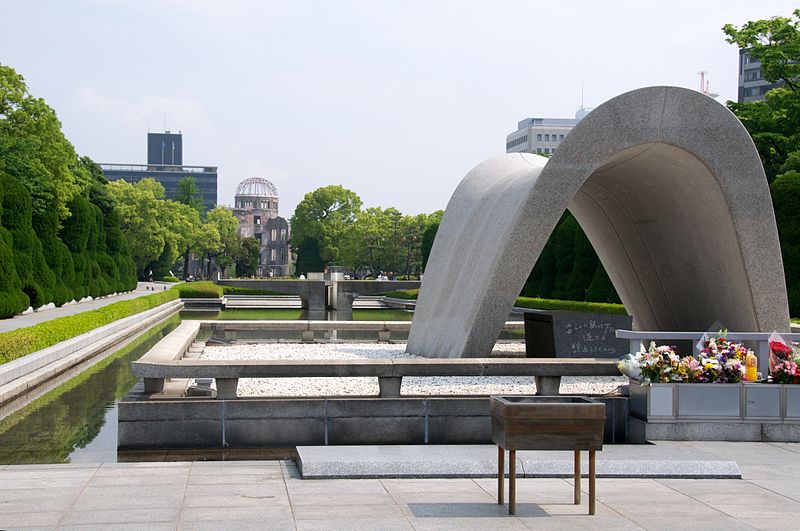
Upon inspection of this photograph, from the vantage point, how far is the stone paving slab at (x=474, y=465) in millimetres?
7797

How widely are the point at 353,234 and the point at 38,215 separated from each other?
56086 millimetres

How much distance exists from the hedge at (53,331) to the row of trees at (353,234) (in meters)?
55.5

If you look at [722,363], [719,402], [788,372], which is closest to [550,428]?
[719,402]

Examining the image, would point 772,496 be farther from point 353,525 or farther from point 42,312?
point 42,312

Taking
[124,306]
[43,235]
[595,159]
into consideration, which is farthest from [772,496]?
[43,235]

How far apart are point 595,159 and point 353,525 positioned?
841 cm

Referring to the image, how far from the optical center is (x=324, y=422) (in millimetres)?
10109

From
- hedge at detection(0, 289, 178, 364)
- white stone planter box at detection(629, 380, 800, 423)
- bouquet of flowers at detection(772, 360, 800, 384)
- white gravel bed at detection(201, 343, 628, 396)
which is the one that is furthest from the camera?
hedge at detection(0, 289, 178, 364)

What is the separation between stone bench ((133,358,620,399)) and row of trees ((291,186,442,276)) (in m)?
72.7

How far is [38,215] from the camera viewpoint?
127 feet

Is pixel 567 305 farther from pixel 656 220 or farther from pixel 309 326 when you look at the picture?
pixel 656 220

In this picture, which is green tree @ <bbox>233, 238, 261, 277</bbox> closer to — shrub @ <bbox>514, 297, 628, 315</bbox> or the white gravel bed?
shrub @ <bbox>514, 297, 628, 315</bbox>

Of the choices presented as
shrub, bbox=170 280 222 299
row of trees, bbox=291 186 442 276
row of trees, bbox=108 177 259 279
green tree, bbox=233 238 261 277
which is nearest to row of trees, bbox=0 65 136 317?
shrub, bbox=170 280 222 299

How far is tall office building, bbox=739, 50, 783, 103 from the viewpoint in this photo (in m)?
90.9
